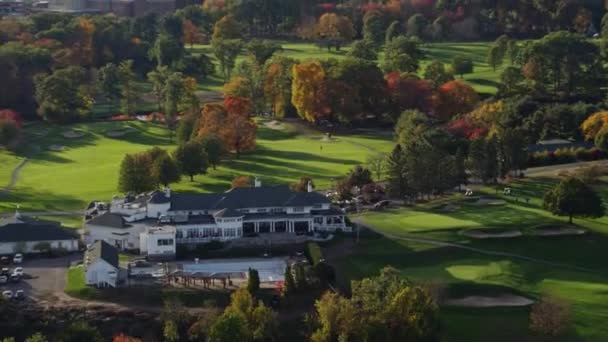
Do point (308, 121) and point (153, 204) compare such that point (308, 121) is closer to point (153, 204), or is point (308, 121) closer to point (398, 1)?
point (153, 204)

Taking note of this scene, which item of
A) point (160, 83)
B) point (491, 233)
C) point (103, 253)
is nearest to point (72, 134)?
point (160, 83)

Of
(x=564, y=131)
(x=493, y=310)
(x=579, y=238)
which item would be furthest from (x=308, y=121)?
(x=493, y=310)

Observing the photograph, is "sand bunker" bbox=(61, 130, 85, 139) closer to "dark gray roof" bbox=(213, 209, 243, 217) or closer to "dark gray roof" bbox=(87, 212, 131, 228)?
"dark gray roof" bbox=(87, 212, 131, 228)

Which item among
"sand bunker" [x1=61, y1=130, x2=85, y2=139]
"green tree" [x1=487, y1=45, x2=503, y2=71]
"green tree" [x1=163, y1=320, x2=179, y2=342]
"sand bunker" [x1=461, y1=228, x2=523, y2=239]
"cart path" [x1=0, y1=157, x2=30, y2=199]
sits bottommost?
"green tree" [x1=163, y1=320, x2=179, y2=342]

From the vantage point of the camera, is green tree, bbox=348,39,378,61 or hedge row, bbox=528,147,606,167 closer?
hedge row, bbox=528,147,606,167

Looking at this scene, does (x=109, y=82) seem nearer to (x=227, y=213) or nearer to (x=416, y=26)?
(x=416, y=26)

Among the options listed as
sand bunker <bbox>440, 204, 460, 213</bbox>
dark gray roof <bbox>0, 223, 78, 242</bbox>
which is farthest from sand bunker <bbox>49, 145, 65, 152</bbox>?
sand bunker <bbox>440, 204, 460, 213</bbox>
